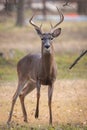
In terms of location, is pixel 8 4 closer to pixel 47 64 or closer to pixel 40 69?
pixel 40 69

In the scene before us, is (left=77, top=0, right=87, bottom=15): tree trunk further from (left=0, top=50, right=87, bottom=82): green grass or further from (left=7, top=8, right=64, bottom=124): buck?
(left=7, top=8, right=64, bottom=124): buck

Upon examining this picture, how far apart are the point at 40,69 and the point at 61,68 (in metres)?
9.08

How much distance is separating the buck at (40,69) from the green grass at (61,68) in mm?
5017

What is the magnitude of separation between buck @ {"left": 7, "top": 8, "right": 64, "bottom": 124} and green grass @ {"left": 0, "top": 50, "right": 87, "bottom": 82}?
502 cm

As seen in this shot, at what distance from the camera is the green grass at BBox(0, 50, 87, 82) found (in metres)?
22.1

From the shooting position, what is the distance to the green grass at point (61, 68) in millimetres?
22094

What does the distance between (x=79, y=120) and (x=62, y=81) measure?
5.42m

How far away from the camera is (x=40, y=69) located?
1529 centimetres

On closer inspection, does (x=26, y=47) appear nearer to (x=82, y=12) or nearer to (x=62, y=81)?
(x=62, y=81)

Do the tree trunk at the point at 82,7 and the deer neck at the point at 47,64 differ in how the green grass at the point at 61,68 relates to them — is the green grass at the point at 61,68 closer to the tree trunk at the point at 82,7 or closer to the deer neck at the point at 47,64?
the deer neck at the point at 47,64

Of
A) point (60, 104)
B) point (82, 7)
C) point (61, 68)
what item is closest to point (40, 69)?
point (60, 104)

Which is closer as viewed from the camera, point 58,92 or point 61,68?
point 58,92

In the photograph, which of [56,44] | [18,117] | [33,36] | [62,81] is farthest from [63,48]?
[18,117]

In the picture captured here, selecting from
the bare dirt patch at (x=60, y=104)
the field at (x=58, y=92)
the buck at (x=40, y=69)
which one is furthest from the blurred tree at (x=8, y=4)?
the bare dirt patch at (x=60, y=104)
